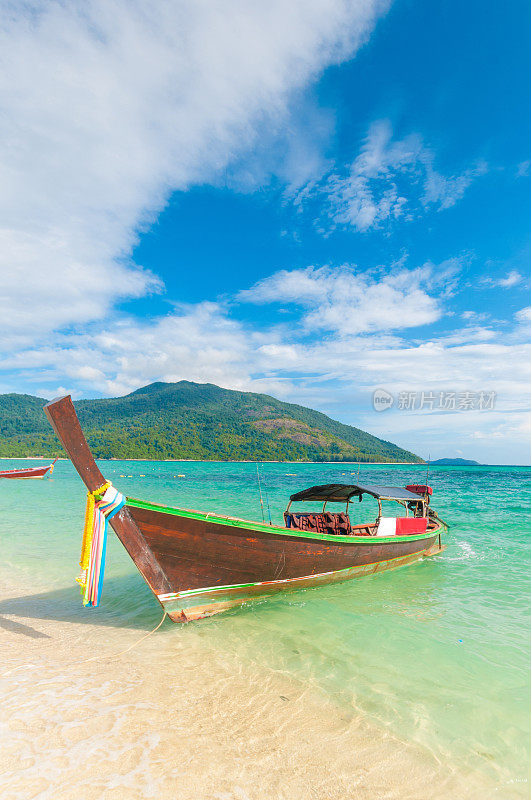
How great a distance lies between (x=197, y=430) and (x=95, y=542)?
122 m

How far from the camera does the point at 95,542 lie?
581 centimetres

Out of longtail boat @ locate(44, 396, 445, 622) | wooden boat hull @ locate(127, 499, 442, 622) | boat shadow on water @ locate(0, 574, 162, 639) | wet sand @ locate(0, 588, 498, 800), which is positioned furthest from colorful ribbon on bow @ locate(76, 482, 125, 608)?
boat shadow on water @ locate(0, 574, 162, 639)

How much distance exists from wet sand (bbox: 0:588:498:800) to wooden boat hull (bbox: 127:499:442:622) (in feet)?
4.47

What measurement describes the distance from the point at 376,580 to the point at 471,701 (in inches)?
225

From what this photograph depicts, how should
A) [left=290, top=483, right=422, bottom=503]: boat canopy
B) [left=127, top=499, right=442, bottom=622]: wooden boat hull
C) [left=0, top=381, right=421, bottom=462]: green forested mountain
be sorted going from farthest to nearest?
[left=0, top=381, right=421, bottom=462]: green forested mountain < [left=290, top=483, right=422, bottom=503]: boat canopy < [left=127, top=499, right=442, bottom=622]: wooden boat hull

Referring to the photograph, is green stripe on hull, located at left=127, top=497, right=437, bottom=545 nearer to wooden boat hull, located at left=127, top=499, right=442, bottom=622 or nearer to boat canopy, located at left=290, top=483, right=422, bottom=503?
wooden boat hull, located at left=127, top=499, right=442, bottom=622

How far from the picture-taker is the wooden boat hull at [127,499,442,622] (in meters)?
6.89

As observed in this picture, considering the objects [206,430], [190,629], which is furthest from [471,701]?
[206,430]

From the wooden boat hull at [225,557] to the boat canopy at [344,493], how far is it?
2.05 meters

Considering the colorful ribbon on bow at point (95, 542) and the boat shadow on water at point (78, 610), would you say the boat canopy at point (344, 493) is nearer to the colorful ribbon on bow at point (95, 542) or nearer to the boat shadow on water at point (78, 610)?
the boat shadow on water at point (78, 610)

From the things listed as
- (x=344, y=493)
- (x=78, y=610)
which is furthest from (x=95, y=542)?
(x=344, y=493)

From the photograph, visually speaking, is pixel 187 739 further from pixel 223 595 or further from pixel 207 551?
pixel 223 595

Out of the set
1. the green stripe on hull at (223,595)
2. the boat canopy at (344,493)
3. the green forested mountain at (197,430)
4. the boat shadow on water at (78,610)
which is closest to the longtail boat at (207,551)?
the green stripe on hull at (223,595)

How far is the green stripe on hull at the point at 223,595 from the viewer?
7324 mm
